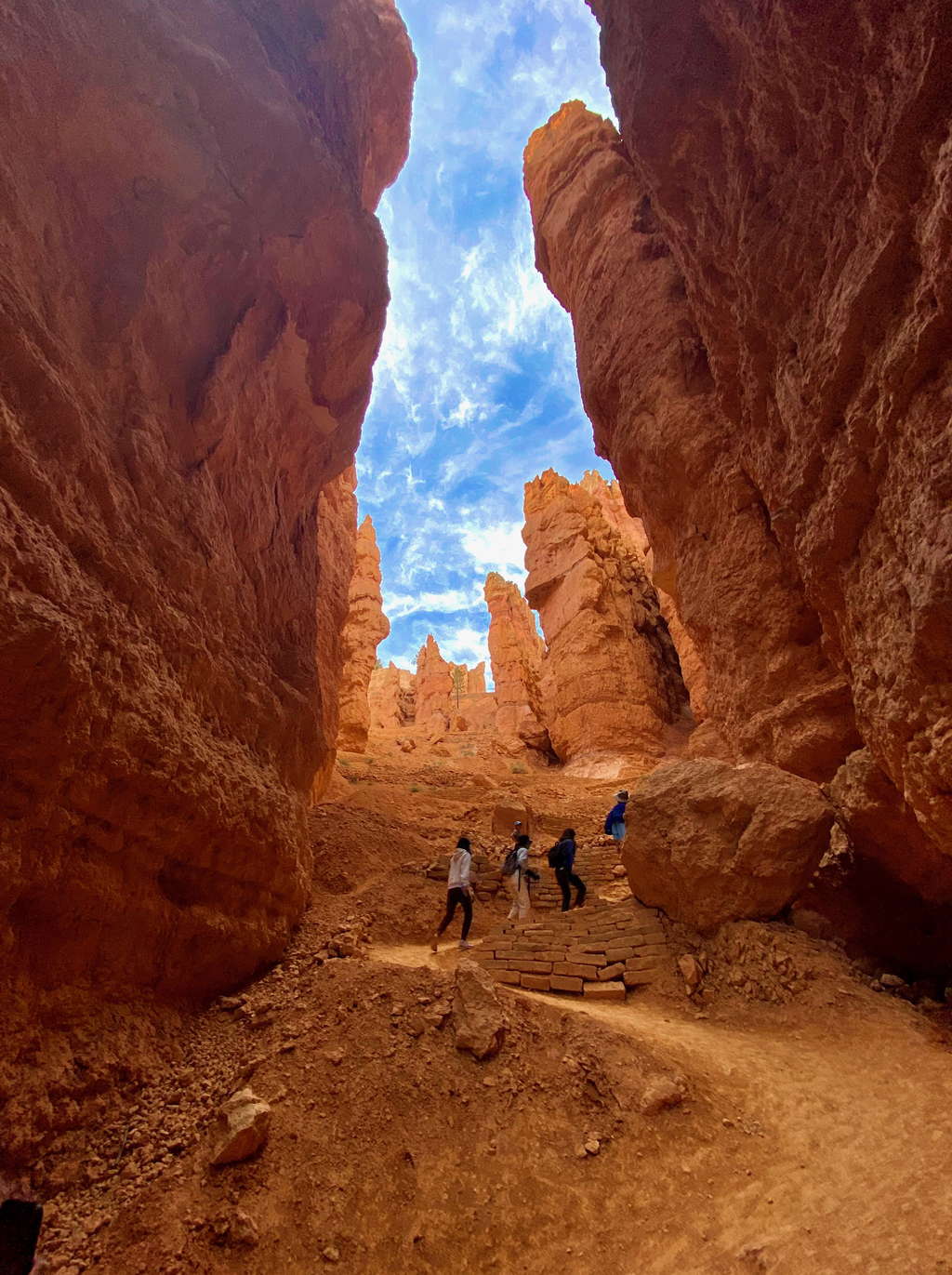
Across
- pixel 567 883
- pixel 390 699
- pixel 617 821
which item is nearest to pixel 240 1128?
pixel 567 883

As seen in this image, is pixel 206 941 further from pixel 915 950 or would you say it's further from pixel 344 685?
pixel 344 685

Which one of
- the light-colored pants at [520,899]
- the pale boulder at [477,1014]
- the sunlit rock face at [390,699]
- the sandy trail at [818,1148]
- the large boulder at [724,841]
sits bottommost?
the sandy trail at [818,1148]

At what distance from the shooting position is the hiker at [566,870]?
866cm

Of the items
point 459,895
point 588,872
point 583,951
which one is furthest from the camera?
point 588,872

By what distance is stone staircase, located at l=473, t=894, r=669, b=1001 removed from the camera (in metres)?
6.57

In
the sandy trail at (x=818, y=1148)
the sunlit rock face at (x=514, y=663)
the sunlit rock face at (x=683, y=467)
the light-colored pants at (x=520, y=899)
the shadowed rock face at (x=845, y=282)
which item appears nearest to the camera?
the sandy trail at (x=818, y=1148)

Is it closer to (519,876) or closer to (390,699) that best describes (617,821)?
(519,876)

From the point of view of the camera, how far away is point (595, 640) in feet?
70.9

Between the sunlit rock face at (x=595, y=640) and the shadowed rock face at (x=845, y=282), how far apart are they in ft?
44.7

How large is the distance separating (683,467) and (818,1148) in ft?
32.6

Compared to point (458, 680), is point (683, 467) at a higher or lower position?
lower

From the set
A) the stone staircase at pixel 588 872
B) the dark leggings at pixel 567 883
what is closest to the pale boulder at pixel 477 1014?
the dark leggings at pixel 567 883

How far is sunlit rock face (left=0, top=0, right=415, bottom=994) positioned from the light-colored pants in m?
3.26

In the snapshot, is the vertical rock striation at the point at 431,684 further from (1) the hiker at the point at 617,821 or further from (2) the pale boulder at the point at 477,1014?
(2) the pale boulder at the point at 477,1014
